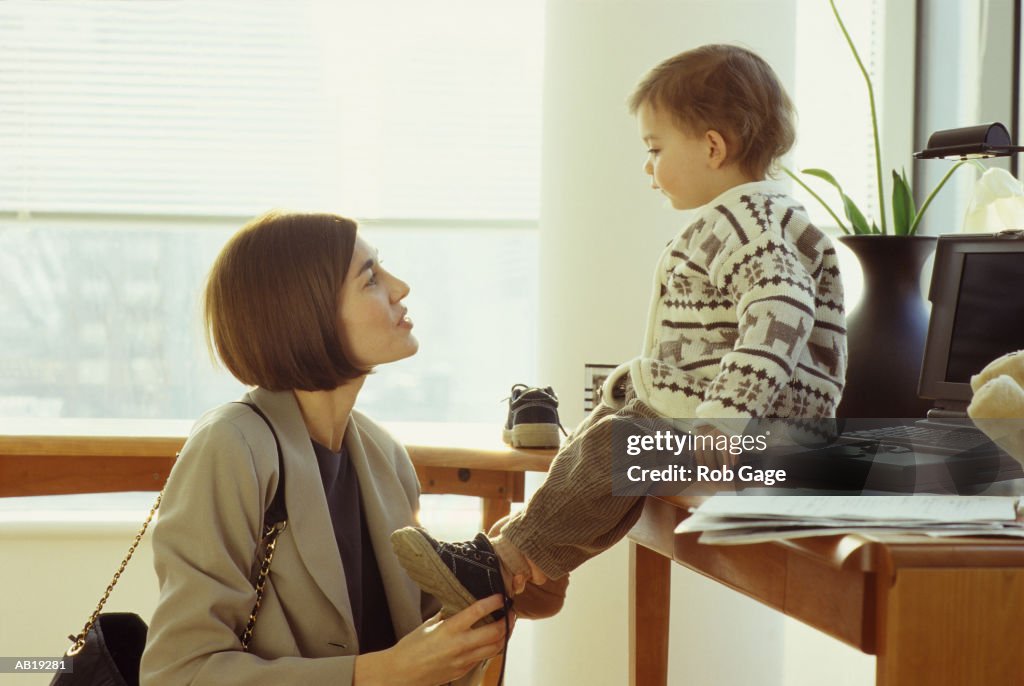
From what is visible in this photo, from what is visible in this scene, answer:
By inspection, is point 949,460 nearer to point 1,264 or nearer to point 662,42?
point 662,42

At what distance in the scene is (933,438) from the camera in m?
1.04

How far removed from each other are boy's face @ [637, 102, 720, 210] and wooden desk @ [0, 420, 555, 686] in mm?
563

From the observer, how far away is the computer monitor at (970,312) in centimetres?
123

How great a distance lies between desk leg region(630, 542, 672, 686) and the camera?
1510 mm

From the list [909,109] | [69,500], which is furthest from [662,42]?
[69,500]

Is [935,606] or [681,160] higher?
[681,160]

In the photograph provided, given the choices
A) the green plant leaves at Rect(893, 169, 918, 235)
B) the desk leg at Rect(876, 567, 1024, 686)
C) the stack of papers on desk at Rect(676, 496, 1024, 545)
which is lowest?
the desk leg at Rect(876, 567, 1024, 686)

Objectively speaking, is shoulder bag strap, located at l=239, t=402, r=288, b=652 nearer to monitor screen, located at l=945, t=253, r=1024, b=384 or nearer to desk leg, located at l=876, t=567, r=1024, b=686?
desk leg, located at l=876, t=567, r=1024, b=686

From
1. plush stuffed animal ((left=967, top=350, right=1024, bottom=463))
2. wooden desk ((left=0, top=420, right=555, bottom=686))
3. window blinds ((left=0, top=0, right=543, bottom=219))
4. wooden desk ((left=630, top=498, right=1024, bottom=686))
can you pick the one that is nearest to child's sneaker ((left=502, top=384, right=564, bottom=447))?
wooden desk ((left=0, top=420, right=555, bottom=686))

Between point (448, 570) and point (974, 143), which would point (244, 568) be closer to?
point (448, 570)

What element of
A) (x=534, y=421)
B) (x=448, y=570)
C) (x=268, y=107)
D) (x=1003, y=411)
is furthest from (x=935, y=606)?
(x=268, y=107)

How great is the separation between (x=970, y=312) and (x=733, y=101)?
421mm

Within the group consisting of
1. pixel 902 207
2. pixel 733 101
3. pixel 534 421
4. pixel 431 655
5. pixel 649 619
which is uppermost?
pixel 733 101

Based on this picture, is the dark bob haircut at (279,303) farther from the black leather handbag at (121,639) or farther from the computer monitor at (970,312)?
the computer monitor at (970,312)
